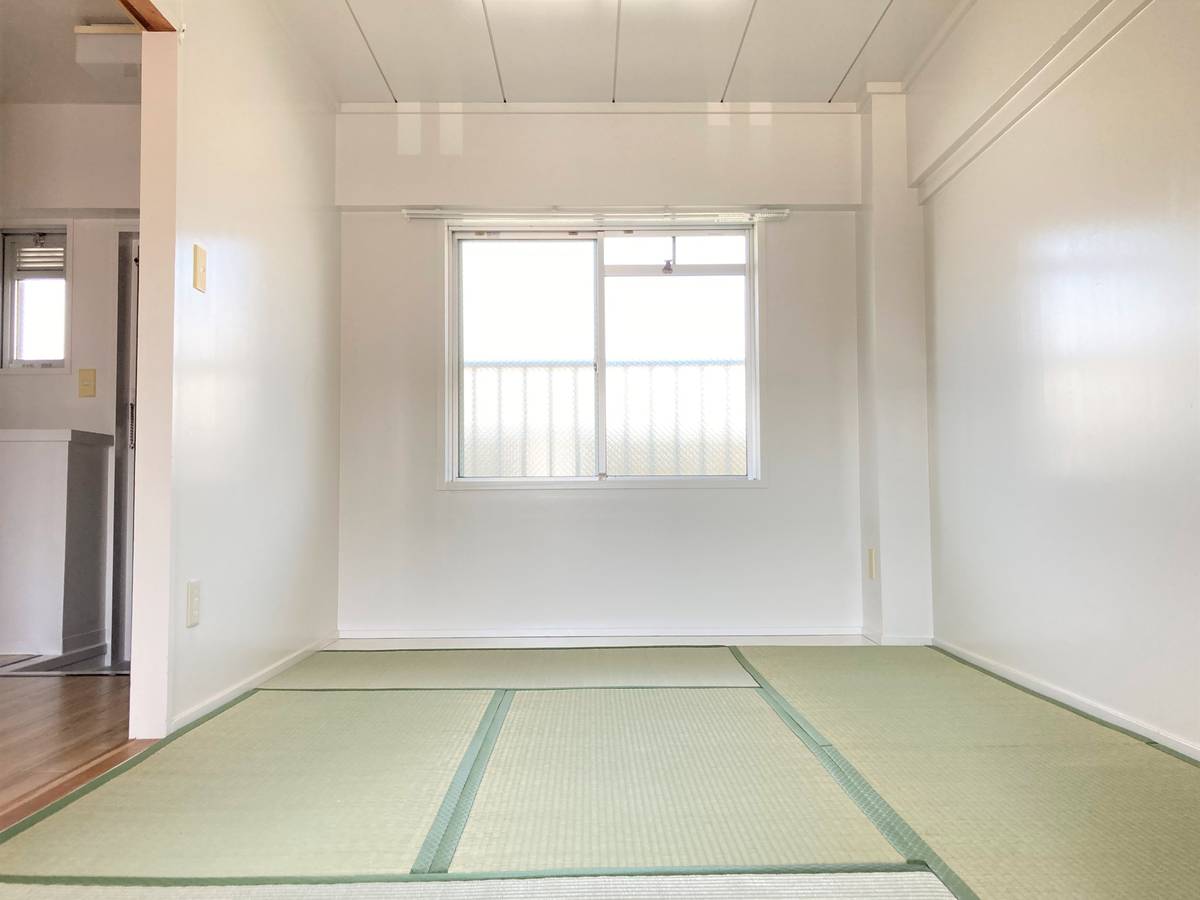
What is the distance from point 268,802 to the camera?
1.68m

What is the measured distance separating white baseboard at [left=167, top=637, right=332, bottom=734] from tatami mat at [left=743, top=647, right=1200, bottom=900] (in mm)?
1752

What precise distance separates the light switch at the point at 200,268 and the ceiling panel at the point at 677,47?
5.70ft

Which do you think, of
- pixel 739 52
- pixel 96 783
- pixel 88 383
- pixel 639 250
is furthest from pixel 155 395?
pixel 739 52

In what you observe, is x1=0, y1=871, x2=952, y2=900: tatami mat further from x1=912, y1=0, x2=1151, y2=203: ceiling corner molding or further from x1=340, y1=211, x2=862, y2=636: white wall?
x1=340, y1=211, x2=862, y2=636: white wall

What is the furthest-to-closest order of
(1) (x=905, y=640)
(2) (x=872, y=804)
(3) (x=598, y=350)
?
(3) (x=598, y=350) → (1) (x=905, y=640) → (2) (x=872, y=804)

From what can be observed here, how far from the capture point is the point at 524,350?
3.96 metres

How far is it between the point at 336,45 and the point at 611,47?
1.10 meters

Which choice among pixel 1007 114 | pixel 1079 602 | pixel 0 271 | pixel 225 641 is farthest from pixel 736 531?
pixel 0 271

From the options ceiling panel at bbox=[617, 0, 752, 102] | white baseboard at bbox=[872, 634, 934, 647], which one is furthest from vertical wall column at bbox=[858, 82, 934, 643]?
ceiling panel at bbox=[617, 0, 752, 102]

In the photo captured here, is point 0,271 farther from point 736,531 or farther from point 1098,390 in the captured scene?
point 1098,390

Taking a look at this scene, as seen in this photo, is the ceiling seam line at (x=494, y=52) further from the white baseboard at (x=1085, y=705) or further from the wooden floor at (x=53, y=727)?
the white baseboard at (x=1085, y=705)

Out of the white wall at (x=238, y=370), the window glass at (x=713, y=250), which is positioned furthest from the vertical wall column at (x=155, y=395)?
the window glass at (x=713, y=250)

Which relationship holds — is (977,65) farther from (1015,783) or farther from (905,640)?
(1015,783)

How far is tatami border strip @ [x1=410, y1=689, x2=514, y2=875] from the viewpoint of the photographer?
139 cm
